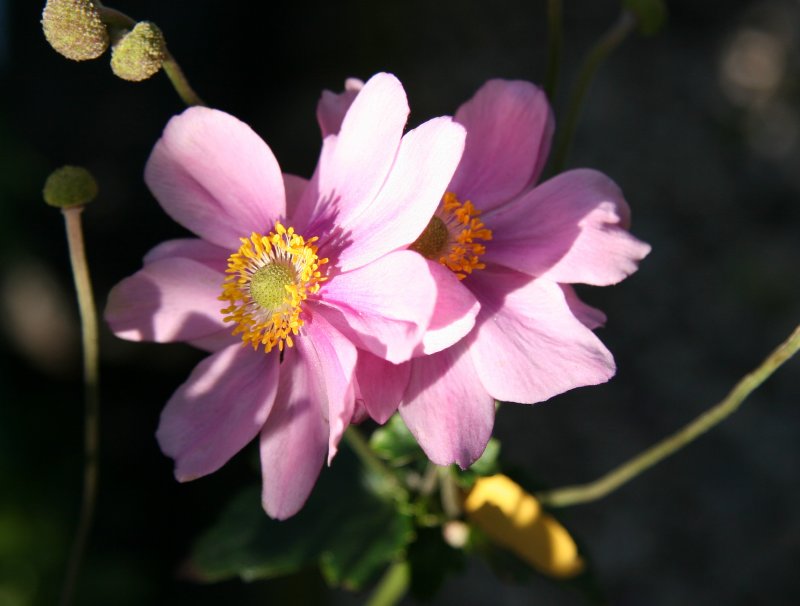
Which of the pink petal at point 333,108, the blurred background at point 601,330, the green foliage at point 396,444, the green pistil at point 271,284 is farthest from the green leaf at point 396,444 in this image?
the blurred background at point 601,330

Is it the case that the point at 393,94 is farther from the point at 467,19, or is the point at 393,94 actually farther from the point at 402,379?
the point at 467,19

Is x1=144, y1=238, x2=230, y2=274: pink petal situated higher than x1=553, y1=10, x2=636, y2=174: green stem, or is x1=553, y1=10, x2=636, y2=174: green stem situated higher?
x1=553, y1=10, x2=636, y2=174: green stem

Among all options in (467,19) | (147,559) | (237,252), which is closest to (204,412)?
(237,252)

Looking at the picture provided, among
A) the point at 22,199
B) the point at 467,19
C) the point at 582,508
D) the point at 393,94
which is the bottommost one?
the point at 582,508

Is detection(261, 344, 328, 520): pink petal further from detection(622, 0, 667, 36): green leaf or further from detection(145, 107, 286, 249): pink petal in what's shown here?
detection(622, 0, 667, 36): green leaf

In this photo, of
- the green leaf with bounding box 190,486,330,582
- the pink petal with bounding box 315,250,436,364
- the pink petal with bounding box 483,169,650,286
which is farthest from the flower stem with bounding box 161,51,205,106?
the green leaf with bounding box 190,486,330,582

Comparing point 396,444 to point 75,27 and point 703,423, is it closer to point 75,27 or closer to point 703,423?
point 703,423

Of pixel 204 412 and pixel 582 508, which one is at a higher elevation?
pixel 204 412
